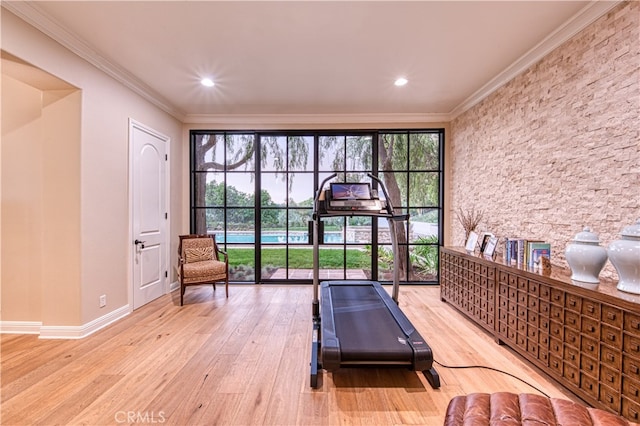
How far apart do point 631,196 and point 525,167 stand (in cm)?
114

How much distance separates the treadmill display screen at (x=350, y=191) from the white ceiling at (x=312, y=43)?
1429mm

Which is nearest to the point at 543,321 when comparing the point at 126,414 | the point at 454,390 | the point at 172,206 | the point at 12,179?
the point at 454,390

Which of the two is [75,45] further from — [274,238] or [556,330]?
[556,330]

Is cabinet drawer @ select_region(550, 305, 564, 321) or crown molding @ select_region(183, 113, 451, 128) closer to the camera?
cabinet drawer @ select_region(550, 305, 564, 321)

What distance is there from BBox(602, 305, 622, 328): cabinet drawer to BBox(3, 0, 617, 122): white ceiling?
7.92ft

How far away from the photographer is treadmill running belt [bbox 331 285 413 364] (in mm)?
2145

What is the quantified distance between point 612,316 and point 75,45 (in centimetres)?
517

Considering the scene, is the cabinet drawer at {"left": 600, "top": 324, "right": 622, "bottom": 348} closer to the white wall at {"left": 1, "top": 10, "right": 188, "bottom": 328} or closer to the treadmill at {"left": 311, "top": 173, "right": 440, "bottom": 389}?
the treadmill at {"left": 311, "top": 173, "right": 440, "bottom": 389}

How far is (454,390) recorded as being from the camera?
2084 mm

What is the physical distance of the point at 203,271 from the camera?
4.00 metres

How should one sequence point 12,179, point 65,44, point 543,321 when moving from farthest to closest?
point 12,179, point 65,44, point 543,321

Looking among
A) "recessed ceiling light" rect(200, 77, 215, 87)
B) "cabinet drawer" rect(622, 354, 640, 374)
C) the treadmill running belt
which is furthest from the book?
"recessed ceiling light" rect(200, 77, 215, 87)

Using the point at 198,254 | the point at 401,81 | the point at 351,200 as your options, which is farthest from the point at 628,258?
the point at 198,254

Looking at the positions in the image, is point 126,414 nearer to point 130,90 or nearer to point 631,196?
point 130,90
